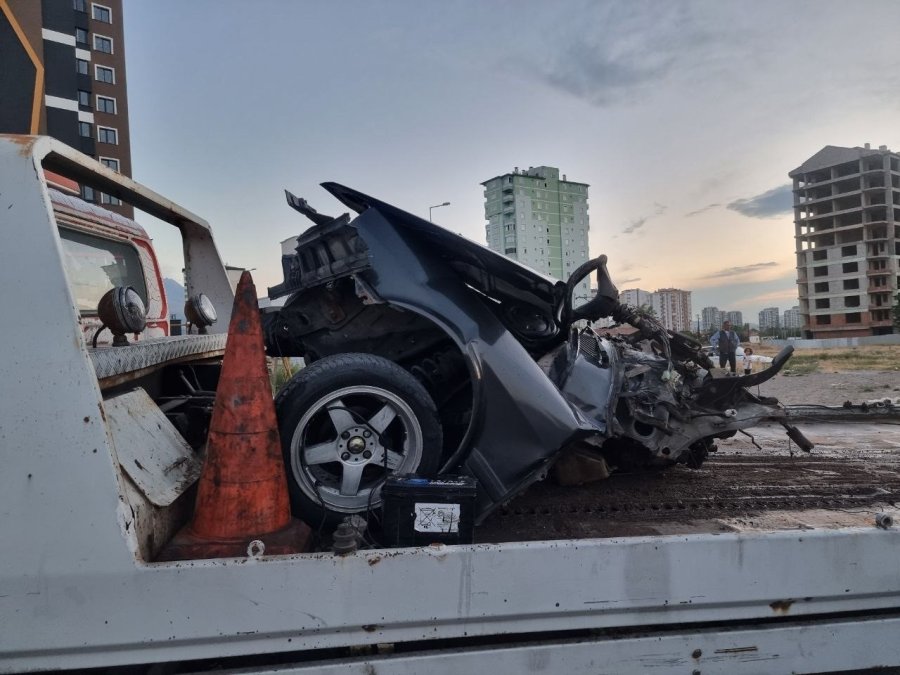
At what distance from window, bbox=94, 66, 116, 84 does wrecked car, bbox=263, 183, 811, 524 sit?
55.1 metres

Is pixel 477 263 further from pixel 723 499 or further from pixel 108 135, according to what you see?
pixel 108 135

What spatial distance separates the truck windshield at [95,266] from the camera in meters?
3.27

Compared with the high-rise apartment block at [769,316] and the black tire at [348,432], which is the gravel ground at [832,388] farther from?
the high-rise apartment block at [769,316]

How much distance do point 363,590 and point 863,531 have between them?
1735 millimetres

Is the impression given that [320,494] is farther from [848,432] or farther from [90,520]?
[848,432]

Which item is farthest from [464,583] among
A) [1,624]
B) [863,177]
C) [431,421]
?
[863,177]

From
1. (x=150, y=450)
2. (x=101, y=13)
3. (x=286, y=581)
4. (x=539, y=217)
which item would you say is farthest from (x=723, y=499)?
(x=539, y=217)

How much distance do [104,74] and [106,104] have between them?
255cm

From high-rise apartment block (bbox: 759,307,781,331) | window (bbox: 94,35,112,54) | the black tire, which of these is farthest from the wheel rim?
high-rise apartment block (bbox: 759,307,781,331)

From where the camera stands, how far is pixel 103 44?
1852 inches

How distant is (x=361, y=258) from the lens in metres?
2.37

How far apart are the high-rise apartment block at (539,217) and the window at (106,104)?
3683cm

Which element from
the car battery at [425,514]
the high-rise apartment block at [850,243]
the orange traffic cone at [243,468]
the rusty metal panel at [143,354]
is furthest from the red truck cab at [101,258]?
the high-rise apartment block at [850,243]

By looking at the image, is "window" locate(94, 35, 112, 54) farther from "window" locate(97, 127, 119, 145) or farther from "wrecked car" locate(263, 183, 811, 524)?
"wrecked car" locate(263, 183, 811, 524)
